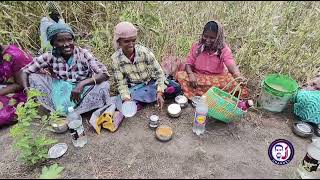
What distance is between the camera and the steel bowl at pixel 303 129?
273 centimetres

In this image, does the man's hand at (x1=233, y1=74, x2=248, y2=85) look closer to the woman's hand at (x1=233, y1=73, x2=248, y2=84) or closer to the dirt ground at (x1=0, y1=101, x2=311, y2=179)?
the woman's hand at (x1=233, y1=73, x2=248, y2=84)

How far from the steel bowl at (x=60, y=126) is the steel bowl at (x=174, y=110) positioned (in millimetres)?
975

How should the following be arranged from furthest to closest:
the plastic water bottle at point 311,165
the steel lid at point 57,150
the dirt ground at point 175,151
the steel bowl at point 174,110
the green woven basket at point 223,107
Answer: the steel bowl at point 174,110 < the green woven basket at point 223,107 < the steel lid at point 57,150 < the dirt ground at point 175,151 < the plastic water bottle at point 311,165

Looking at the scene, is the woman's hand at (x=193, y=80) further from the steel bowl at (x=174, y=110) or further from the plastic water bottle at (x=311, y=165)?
the plastic water bottle at (x=311, y=165)

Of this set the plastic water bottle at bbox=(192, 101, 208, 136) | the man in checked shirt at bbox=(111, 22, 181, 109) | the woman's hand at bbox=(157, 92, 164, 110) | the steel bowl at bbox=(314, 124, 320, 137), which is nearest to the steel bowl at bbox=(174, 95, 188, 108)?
the man in checked shirt at bbox=(111, 22, 181, 109)

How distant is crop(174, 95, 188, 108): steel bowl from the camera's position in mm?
3076

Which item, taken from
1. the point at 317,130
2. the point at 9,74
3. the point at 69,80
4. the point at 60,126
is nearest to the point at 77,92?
the point at 69,80

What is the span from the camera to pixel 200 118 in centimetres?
266

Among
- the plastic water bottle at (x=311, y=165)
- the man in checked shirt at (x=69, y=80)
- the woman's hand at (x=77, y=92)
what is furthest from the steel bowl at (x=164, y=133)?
the plastic water bottle at (x=311, y=165)

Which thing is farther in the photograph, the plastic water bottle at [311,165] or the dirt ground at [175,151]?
the dirt ground at [175,151]

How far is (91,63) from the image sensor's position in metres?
2.87

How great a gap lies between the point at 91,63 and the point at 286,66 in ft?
6.81

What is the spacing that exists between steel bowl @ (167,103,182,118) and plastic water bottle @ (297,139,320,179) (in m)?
1.15

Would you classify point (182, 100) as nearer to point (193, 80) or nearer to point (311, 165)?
point (193, 80)
